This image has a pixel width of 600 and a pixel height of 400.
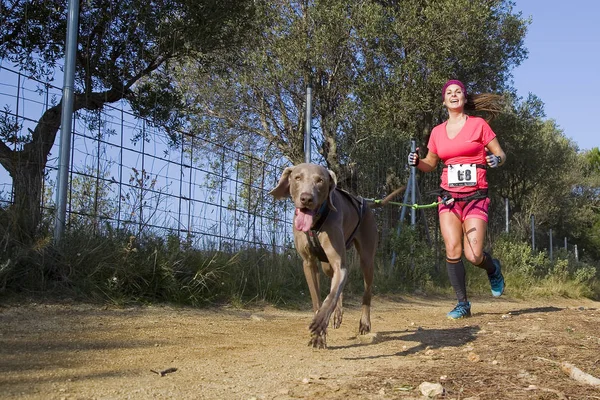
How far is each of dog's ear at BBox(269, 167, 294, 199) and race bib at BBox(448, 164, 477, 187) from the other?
2120mm

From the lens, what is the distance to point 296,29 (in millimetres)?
15141

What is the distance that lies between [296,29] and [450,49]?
12.5ft

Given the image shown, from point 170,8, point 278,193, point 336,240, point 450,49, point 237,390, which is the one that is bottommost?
point 237,390

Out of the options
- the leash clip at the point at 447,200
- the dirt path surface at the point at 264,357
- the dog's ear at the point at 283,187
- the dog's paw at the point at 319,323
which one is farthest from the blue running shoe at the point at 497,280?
the dog's paw at the point at 319,323

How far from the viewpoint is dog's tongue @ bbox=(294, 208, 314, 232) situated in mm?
4434

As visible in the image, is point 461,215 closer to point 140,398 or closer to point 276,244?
point 276,244

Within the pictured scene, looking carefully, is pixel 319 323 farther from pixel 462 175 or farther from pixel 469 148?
pixel 469 148

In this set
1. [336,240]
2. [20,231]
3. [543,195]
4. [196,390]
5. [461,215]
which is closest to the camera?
[196,390]

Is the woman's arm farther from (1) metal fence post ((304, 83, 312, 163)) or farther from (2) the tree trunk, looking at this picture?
(2) the tree trunk

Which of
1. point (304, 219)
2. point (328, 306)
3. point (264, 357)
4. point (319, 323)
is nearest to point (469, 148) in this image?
point (304, 219)

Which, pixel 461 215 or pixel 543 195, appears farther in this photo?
pixel 543 195

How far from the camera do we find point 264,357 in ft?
13.1

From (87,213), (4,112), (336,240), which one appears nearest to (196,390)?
(336,240)

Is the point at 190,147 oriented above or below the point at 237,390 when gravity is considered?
above
